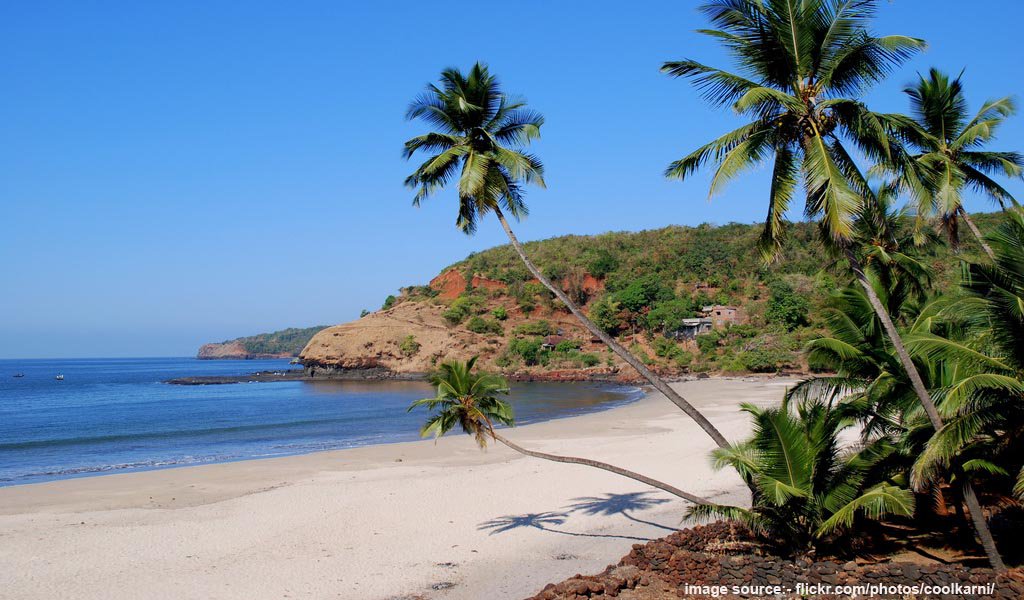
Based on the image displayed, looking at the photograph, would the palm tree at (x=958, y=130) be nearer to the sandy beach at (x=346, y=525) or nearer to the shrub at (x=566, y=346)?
the sandy beach at (x=346, y=525)

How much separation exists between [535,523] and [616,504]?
2.02 m

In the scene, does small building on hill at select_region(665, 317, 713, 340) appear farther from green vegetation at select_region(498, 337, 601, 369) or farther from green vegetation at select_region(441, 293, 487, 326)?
green vegetation at select_region(441, 293, 487, 326)

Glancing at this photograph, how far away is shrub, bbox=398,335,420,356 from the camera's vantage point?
2689 inches

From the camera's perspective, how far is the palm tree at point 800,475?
8.55 meters

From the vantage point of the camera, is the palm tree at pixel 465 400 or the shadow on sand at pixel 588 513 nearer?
the palm tree at pixel 465 400

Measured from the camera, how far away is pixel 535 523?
12.4m

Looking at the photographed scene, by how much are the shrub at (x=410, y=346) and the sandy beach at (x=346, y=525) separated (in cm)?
4724

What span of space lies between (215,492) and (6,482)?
26.7 feet

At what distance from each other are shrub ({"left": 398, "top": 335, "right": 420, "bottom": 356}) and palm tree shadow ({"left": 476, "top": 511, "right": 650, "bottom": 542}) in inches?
2210

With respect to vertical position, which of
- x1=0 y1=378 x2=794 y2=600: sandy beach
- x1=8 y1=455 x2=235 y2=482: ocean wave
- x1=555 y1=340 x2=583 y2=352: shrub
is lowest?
x1=8 y1=455 x2=235 y2=482: ocean wave

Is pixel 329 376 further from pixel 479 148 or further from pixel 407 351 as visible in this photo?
pixel 479 148

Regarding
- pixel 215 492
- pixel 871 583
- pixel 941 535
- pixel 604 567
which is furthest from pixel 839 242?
pixel 215 492

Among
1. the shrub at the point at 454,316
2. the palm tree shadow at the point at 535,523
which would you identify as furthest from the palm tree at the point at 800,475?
the shrub at the point at 454,316

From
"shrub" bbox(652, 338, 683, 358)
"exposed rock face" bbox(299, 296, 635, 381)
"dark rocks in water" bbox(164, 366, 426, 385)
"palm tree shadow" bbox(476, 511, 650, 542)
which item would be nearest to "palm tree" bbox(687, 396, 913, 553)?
"palm tree shadow" bbox(476, 511, 650, 542)
